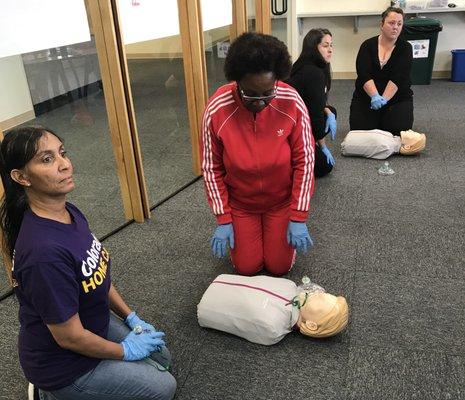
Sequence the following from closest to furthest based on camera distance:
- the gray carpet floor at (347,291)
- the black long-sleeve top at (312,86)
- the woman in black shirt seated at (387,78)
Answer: the gray carpet floor at (347,291) < the black long-sleeve top at (312,86) < the woman in black shirt seated at (387,78)

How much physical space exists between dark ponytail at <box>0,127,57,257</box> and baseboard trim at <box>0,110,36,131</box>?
32.5 inches

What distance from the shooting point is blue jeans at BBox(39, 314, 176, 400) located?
1.22 m

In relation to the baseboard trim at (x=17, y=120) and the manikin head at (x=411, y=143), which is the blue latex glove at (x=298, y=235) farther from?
the manikin head at (x=411, y=143)

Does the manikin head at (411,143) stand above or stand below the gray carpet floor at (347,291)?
above

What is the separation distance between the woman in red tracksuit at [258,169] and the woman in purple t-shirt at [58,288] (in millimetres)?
731

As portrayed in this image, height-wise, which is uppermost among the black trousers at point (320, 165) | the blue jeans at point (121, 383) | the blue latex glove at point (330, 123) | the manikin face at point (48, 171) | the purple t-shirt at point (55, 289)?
the manikin face at point (48, 171)

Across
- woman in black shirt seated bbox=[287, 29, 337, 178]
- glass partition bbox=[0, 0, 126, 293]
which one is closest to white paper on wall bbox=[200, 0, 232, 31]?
woman in black shirt seated bbox=[287, 29, 337, 178]

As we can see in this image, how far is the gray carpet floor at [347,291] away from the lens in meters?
1.49

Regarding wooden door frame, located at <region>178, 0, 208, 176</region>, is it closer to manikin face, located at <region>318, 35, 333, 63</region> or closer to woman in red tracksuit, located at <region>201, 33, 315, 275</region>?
manikin face, located at <region>318, 35, 333, 63</region>

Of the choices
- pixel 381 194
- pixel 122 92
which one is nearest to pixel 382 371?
pixel 381 194

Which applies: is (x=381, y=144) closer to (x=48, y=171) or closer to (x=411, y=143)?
(x=411, y=143)

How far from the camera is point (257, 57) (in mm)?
1528

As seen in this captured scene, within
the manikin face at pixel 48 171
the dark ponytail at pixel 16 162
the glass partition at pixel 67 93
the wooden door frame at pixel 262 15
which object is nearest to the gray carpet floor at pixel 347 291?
the glass partition at pixel 67 93

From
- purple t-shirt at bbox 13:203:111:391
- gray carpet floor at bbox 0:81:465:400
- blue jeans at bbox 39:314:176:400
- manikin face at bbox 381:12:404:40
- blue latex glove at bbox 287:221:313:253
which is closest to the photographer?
purple t-shirt at bbox 13:203:111:391
